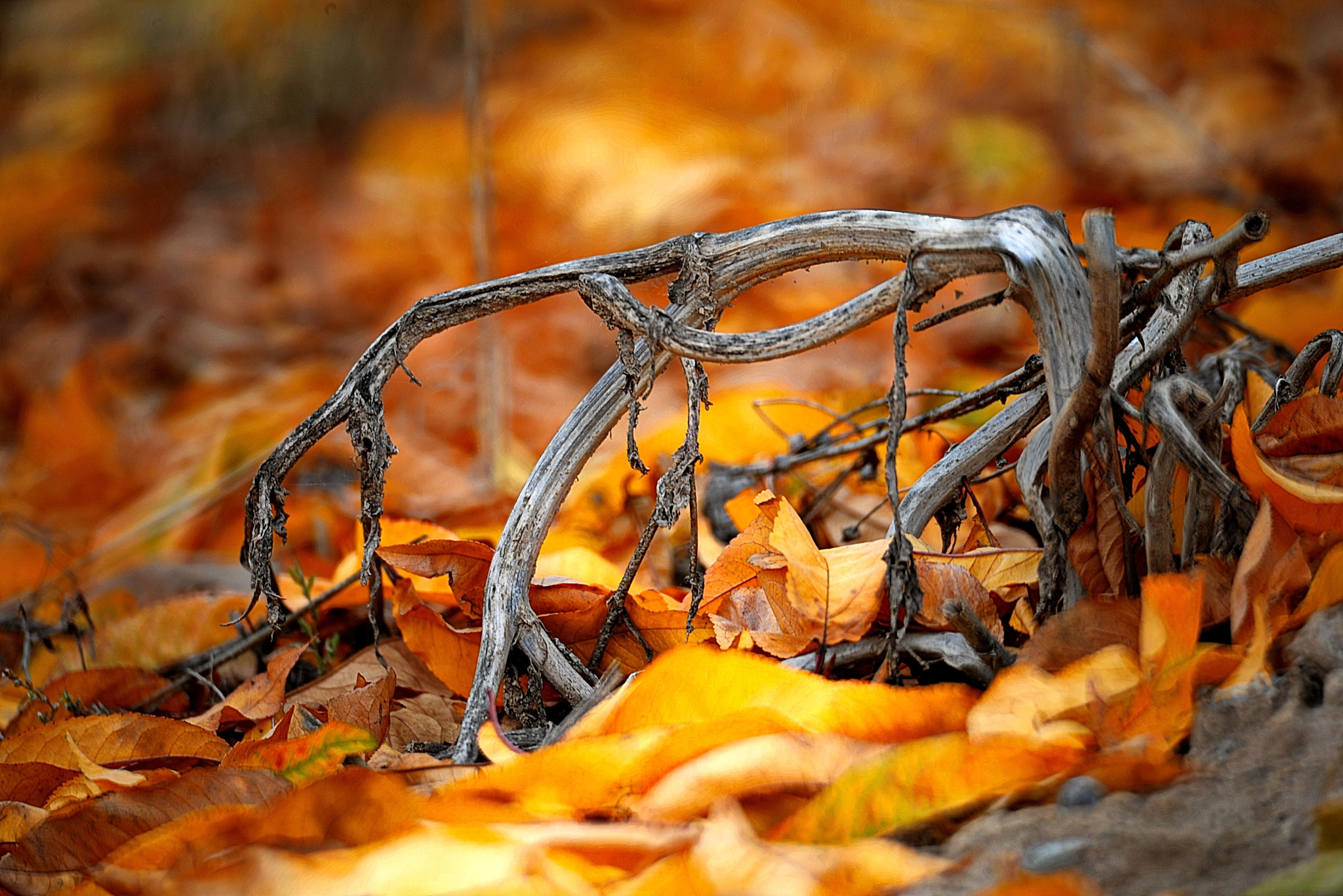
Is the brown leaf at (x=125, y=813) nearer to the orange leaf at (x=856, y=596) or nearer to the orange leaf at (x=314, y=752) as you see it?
the orange leaf at (x=314, y=752)

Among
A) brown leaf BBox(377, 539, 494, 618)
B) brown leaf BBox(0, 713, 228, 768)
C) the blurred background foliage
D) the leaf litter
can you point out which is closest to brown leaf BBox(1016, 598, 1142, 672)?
the leaf litter

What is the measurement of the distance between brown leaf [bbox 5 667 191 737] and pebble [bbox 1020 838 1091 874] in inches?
23.8

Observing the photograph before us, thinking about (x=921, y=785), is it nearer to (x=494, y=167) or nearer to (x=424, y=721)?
(x=424, y=721)

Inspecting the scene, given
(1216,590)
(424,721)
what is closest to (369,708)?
(424,721)

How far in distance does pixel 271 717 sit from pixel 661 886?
1.16 ft

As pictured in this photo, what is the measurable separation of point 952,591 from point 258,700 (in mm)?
404

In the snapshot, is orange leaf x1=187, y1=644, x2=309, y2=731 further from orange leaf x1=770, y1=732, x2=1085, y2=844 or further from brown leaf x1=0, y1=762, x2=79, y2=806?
orange leaf x1=770, y1=732, x2=1085, y2=844

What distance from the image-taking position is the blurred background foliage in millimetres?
1536

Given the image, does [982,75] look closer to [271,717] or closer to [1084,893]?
[271,717]

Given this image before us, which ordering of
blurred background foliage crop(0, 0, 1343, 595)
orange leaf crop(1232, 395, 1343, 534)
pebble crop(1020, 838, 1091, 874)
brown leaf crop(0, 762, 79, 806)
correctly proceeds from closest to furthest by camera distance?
pebble crop(1020, 838, 1091, 874), orange leaf crop(1232, 395, 1343, 534), brown leaf crop(0, 762, 79, 806), blurred background foliage crop(0, 0, 1343, 595)

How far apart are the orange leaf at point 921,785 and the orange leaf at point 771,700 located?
0.12ft

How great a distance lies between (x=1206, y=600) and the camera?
1.35 feet

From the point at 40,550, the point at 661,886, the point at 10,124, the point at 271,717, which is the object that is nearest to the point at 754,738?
the point at 661,886

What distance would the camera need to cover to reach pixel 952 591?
0.46m
